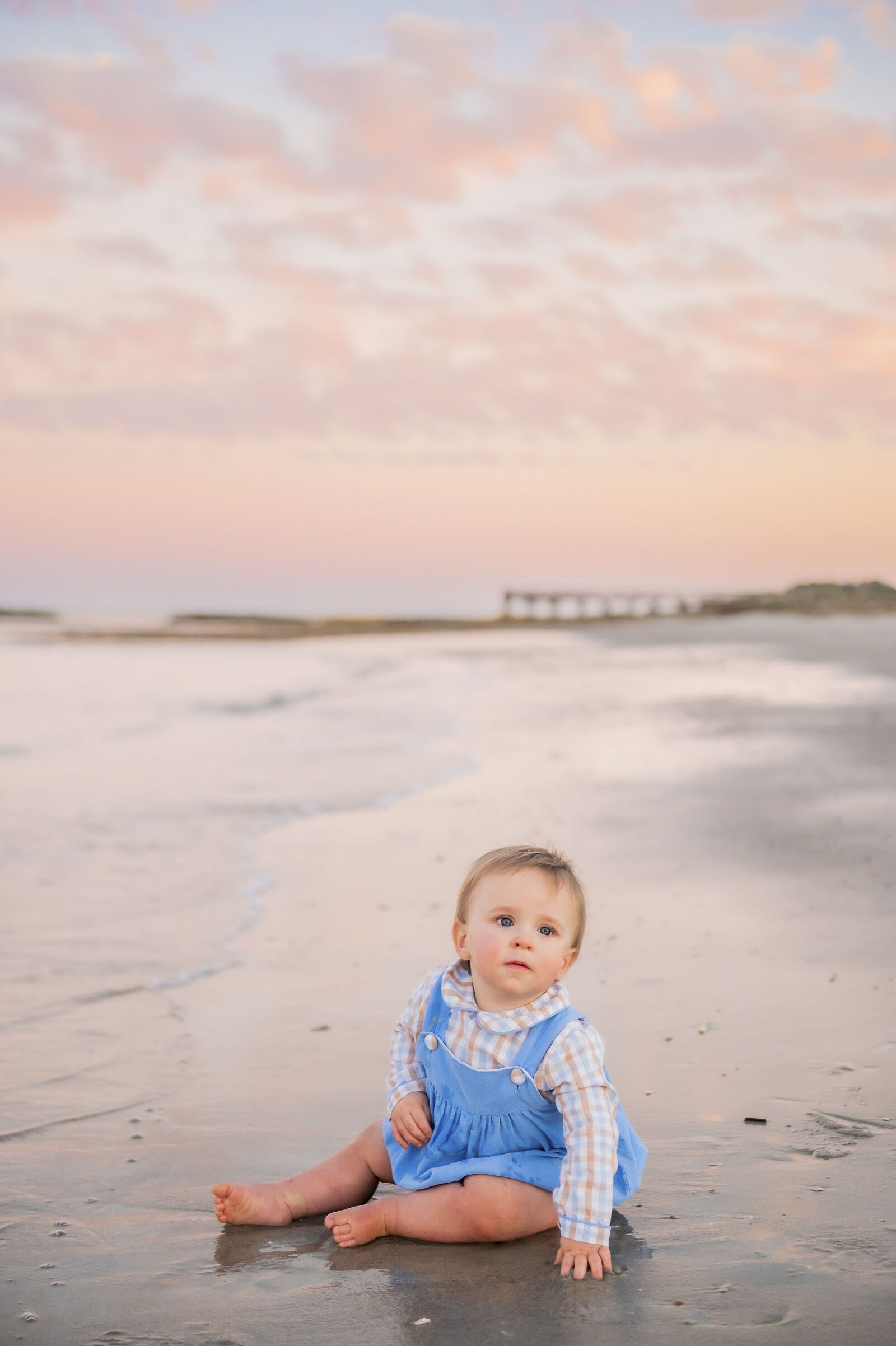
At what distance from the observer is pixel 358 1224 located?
279 centimetres

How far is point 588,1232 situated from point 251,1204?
757mm

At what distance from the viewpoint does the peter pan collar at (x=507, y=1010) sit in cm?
292

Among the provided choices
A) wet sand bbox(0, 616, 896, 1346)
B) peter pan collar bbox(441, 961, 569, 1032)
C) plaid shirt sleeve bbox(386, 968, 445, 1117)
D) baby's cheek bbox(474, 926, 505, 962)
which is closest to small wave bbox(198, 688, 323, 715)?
wet sand bbox(0, 616, 896, 1346)

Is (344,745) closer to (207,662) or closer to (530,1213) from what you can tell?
(530,1213)

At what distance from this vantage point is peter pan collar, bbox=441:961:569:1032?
9.57 ft

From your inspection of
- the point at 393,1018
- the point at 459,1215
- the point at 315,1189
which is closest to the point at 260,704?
the point at 393,1018

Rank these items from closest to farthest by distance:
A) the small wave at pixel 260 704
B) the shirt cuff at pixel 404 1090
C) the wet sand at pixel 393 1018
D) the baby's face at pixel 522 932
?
the wet sand at pixel 393 1018 → the baby's face at pixel 522 932 → the shirt cuff at pixel 404 1090 → the small wave at pixel 260 704

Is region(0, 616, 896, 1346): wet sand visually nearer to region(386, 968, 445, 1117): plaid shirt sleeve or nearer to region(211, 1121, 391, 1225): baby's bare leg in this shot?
region(211, 1121, 391, 1225): baby's bare leg

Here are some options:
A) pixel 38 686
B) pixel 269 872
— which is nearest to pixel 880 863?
pixel 269 872

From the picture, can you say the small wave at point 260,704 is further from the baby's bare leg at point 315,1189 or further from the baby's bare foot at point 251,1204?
the baby's bare foot at point 251,1204

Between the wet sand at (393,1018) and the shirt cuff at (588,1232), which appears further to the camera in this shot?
the shirt cuff at (588,1232)

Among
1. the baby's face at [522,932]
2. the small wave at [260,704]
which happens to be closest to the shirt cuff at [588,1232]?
the baby's face at [522,932]

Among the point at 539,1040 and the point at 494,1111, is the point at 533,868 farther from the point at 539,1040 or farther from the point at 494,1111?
the point at 494,1111

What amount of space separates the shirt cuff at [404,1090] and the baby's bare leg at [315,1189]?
0.12 metres
